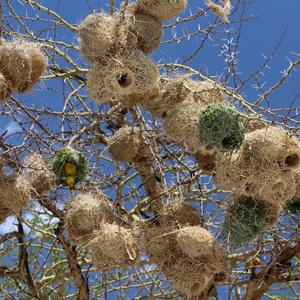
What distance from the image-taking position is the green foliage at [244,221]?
2.44 m

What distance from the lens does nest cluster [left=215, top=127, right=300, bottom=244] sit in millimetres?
2393

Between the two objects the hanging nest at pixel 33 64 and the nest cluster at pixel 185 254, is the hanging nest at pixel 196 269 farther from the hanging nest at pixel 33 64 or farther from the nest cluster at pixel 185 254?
the hanging nest at pixel 33 64

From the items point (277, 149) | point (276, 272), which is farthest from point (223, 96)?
point (276, 272)

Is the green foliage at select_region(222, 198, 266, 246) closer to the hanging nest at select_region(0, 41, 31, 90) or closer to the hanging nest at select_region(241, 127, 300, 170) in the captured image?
the hanging nest at select_region(241, 127, 300, 170)

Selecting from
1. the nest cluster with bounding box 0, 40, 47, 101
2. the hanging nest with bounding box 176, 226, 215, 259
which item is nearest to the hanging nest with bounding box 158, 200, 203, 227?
the hanging nest with bounding box 176, 226, 215, 259

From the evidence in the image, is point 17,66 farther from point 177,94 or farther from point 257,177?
point 257,177

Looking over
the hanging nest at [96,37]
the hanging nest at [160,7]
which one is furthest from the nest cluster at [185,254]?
the hanging nest at [160,7]

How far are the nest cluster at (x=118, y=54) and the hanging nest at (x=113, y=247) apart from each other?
0.47m

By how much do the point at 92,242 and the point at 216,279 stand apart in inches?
19.4

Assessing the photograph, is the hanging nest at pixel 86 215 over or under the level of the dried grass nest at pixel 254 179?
over

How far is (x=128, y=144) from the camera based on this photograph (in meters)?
2.98

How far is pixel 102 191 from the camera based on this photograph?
271cm

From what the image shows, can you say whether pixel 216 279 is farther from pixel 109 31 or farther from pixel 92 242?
pixel 109 31

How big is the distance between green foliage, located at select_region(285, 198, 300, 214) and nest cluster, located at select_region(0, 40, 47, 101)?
0.99 m
